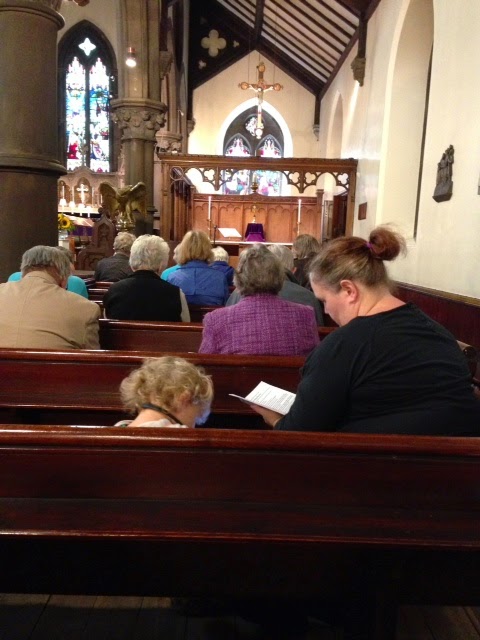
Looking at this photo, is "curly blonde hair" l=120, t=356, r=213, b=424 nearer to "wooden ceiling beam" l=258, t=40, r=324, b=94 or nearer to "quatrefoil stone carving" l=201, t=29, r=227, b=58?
"wooden ceiling beam" l=258, t=40, r=324, b=94

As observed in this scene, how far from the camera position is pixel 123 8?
960 centimetres

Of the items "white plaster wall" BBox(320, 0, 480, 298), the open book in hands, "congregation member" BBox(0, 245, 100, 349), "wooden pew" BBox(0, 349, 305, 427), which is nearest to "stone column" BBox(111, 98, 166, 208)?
"white plaster wall" BBox(320, 0, 480, 298)

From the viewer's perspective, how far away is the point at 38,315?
2.87 meters

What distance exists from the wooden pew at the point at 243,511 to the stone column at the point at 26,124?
2.61m

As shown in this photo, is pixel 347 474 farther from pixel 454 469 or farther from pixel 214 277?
pixel 214 277

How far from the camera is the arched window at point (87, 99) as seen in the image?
16.3 meters

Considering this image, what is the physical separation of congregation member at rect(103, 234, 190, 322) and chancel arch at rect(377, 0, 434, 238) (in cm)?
486

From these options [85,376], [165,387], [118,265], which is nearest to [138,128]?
[118,265]

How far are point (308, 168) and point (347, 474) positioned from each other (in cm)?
1025

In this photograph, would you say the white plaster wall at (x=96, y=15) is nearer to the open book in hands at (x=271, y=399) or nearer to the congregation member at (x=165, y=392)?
the open book in hands at (x=271, y=399)

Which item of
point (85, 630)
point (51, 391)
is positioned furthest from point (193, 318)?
point (85, 630)

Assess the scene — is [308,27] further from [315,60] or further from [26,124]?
[26,124]

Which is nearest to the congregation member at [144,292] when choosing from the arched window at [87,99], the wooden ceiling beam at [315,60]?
the wooden ceiling beam at [315,60]

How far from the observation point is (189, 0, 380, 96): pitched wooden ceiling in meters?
12.3
